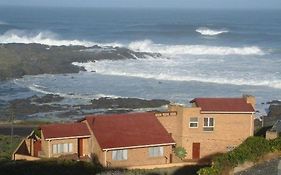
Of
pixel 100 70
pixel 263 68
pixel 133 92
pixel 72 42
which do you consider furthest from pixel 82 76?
pixel 72 42

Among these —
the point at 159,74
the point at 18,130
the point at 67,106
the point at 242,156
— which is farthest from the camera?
the point at 159,74

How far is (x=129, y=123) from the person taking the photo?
84.9 feet

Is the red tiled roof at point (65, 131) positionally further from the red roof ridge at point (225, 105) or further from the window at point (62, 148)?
the red roof ridge at point (225, 105)

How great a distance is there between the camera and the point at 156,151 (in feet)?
82.8

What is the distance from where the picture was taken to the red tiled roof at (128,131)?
80.6 ft

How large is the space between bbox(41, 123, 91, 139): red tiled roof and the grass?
6.63 feet

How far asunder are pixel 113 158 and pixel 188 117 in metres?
4.19

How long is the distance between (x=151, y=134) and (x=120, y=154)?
5.86ft

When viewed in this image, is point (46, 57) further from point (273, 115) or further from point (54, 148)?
point (54, 148)

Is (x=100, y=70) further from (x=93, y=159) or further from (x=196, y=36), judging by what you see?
(x=196, y=36)

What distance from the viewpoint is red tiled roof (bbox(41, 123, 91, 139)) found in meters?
24.9

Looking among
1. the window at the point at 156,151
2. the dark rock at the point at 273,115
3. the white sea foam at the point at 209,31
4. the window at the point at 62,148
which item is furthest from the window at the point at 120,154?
the white sea foam at the point at 209,31

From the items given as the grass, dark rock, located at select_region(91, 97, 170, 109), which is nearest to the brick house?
the grass

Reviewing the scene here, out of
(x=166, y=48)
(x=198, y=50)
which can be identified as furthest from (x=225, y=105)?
(x=166, y=48)
